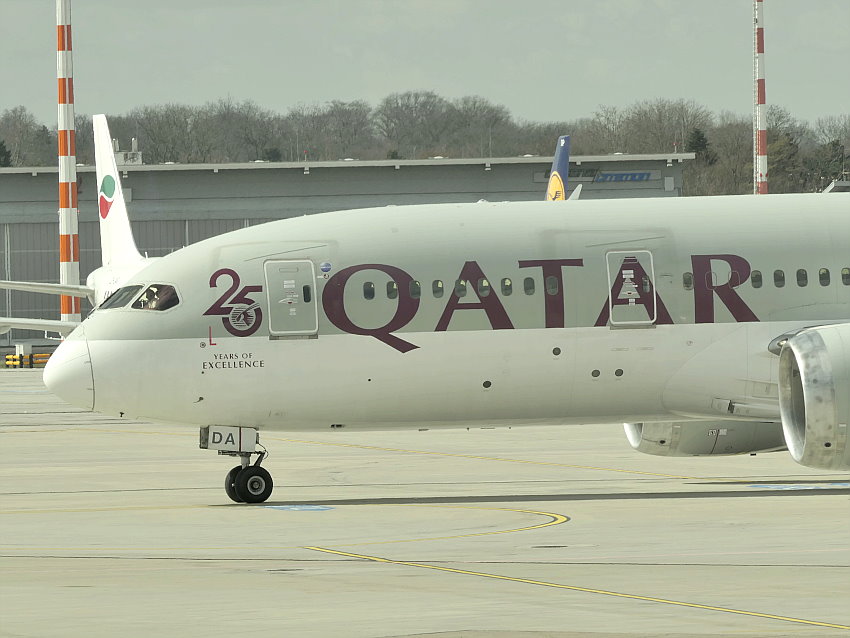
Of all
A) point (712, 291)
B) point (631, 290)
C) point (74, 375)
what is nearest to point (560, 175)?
point (712, 291)

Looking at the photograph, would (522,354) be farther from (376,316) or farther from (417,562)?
(417,562)

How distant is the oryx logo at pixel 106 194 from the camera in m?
52.5

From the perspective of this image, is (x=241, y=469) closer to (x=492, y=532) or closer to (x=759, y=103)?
(x=492, y=532)

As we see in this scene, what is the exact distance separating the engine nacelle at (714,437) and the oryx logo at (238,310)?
21.7 ft

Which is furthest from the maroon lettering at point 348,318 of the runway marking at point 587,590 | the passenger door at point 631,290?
the runway marking at point 587,590

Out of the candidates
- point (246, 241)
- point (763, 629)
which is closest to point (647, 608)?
point (763, 629)

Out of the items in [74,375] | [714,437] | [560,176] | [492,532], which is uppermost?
[560,176]

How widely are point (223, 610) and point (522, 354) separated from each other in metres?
9.88

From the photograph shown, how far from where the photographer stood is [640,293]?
75.3ft

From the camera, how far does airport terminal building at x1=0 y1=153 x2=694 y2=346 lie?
82.1 metres

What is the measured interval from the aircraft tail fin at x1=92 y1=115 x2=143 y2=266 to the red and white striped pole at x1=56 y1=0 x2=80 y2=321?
15.5 ft

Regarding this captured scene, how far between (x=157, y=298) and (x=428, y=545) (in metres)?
6.61

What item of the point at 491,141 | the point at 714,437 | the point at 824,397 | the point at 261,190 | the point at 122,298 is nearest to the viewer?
the point at 824,397

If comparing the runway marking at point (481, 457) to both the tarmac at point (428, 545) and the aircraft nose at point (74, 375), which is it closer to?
the tarmac at point (428, 545)
